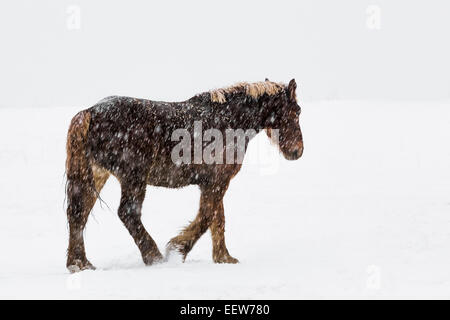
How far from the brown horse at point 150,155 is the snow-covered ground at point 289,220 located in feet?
1.87

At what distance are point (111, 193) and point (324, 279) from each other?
1054cm

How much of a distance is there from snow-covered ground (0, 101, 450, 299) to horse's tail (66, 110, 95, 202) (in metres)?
1.00

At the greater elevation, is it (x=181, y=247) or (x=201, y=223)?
(x=201, y=223)

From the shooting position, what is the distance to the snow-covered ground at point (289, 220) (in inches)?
225

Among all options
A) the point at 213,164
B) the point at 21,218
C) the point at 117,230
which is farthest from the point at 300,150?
the point at 21,218

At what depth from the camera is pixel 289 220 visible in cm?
1158

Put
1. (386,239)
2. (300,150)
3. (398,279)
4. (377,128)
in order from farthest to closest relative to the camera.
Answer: (377,128), (386,239), (300,150), (398,279)

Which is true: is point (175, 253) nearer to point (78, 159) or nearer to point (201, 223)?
point (201, 223)

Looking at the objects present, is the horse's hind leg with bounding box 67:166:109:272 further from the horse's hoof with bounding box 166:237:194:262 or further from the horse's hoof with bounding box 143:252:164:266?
the horse's hoof with bounding box 166:237:194:262

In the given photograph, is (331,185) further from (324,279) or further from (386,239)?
(324,279)

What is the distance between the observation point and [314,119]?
24.2m

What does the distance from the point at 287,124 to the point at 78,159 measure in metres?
2.92

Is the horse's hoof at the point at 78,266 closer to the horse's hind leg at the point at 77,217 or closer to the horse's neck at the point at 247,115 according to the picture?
the horse's hind leg at the point at 77,217

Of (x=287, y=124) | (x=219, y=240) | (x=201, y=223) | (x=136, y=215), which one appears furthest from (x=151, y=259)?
(x=287, y=124)
